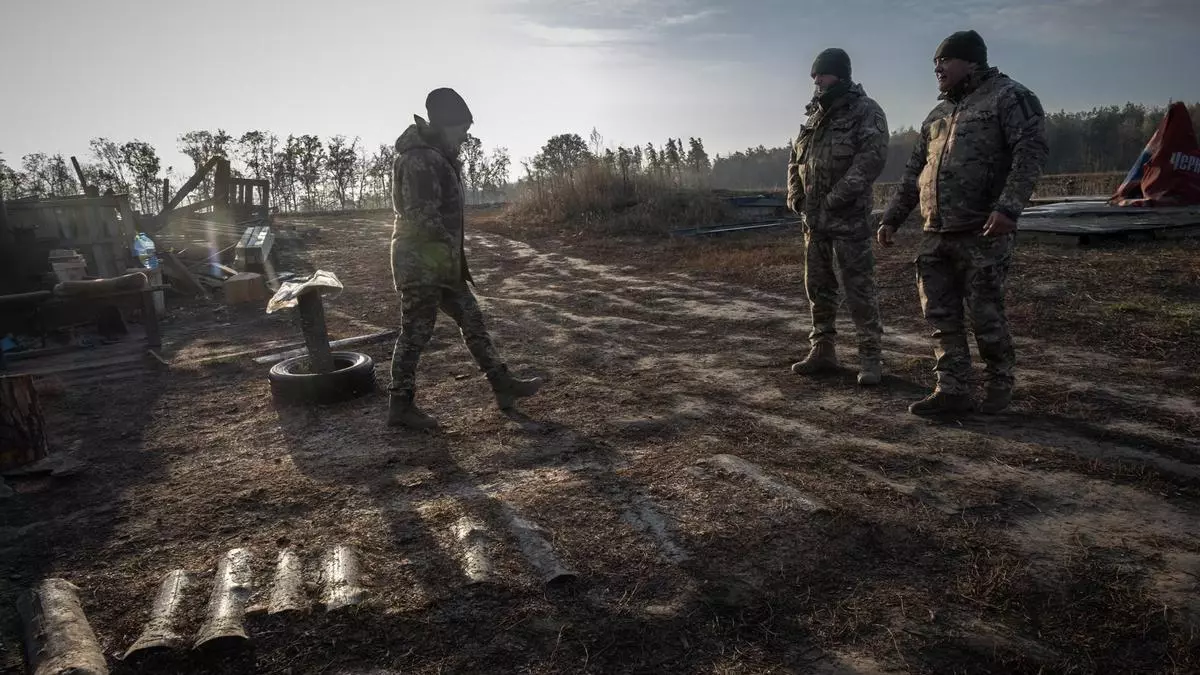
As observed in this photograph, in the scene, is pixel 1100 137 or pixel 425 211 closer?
pixel 425 211

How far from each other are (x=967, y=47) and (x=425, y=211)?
309 centimetres

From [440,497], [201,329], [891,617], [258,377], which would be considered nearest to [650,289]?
[258,377]

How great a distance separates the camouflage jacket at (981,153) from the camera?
3436mm

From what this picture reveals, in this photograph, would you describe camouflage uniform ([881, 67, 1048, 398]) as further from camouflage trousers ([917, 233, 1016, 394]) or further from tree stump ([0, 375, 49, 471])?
tree stump ([0, 375, 49, 471])

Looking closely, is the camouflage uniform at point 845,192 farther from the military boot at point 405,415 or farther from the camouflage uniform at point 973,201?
the military boot at point 405,415

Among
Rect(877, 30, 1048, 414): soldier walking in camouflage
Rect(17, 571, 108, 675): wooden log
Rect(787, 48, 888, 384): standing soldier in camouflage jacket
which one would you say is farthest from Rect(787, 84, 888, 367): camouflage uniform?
Rect(17, 571, 108, 675): wooden log

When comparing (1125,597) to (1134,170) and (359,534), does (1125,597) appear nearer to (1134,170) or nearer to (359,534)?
(359,534)

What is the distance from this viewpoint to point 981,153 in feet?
11.8

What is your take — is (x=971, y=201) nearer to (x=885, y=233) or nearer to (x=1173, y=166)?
(x=885, y=233)

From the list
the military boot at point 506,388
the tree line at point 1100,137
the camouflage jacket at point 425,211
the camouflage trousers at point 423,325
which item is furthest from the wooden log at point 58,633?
the tree line at point 1100,137

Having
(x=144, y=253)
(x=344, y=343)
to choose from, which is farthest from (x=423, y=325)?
(x=144, y=253)

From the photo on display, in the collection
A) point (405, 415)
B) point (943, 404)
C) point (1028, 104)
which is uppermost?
point (1028, 104)

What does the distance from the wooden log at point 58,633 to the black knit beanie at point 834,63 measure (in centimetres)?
456

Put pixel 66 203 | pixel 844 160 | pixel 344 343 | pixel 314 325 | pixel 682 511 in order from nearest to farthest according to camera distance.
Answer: pixel 682 511, pixel 844 160, pixel 314 325, pixel 344 343, pixel 66 203
